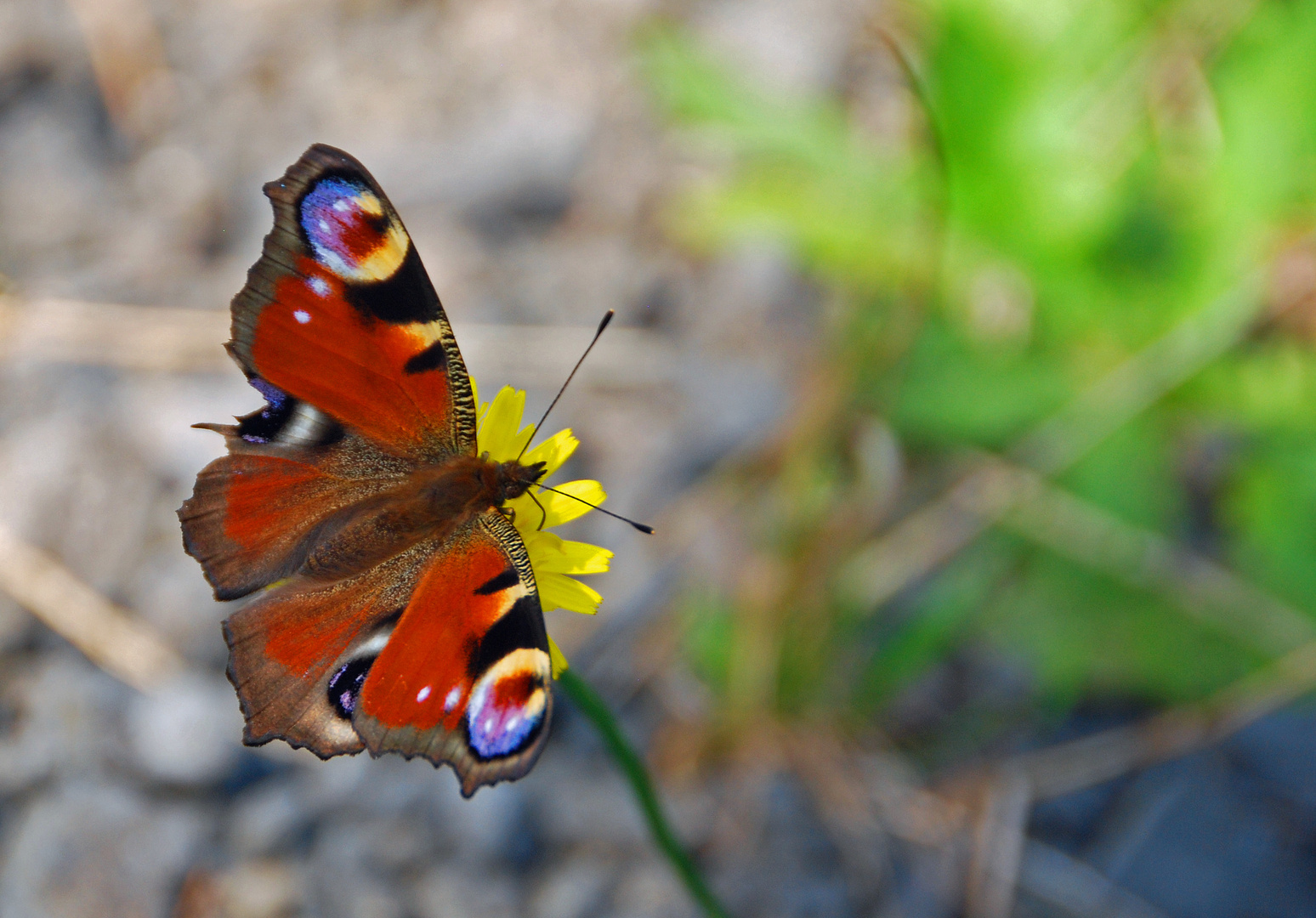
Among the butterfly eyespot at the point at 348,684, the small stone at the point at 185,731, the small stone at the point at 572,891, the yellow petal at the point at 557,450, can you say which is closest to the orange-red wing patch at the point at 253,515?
the butterfly eyespot at the point at 348,684

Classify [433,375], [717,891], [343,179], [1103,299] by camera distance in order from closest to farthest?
[343,179] < [433,375] < [717,891] < [1103,299]

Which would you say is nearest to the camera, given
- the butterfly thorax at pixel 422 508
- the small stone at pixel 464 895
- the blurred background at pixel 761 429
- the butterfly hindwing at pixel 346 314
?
the butterfly hindwing at pixel 346 314

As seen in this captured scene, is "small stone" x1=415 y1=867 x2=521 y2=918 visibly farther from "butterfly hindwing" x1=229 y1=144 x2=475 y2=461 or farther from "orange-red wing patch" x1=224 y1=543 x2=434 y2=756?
"butterfly hindwing" x1=229 y1=144 x2=475 y2=461

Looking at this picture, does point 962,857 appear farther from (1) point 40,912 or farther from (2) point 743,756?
(1) point 40,912

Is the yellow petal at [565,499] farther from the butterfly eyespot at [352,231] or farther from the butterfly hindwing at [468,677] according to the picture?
the butterfly eyespot at [352,231]

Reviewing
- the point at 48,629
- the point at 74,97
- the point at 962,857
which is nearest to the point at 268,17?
the point at 74,97

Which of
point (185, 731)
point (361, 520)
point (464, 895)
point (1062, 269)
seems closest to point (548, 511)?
point (361, 520)
